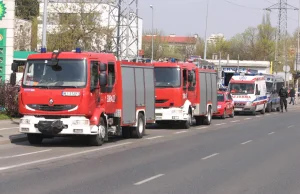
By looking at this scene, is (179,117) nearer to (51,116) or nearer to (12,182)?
(51,116)

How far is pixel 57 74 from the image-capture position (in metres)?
16.8

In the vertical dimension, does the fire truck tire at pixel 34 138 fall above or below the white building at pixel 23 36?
below

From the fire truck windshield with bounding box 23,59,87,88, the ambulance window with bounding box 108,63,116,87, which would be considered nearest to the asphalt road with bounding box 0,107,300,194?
the fire truck windshield with bounding box 23,59,87,88

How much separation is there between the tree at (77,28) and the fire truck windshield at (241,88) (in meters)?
9.82

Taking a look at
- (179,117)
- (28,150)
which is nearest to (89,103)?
(28,150)

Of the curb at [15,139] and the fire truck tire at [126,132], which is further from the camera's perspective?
the fire truck tire at [126,132]

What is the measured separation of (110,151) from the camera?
16.3 metres

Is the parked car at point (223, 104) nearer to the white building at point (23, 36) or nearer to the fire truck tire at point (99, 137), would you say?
the fire truck tire at point (99, 137)

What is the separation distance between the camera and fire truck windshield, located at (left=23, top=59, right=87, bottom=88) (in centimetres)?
1661

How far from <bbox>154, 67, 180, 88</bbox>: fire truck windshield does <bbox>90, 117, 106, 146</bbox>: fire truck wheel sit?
7.47m

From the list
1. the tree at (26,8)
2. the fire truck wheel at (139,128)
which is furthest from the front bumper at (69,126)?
the tree at (26,8)

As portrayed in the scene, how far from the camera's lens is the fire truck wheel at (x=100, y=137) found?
56.5ft

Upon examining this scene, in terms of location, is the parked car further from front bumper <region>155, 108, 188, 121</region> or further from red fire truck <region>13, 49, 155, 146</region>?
red fire truck <region>13, 49, 155, 146</region>

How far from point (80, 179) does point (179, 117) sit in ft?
45.9
